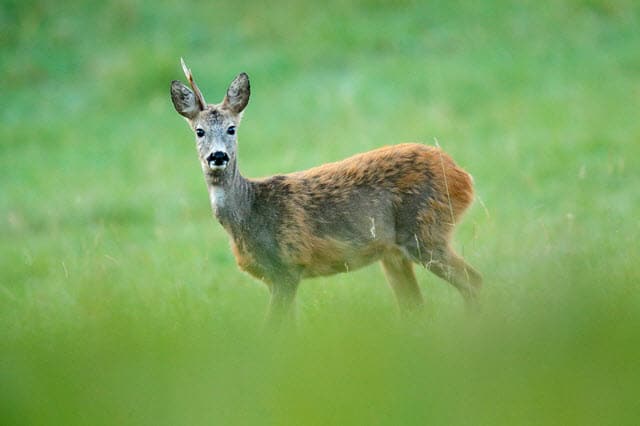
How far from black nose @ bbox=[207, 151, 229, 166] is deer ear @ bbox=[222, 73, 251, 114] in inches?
19.7

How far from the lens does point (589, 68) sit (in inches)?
691

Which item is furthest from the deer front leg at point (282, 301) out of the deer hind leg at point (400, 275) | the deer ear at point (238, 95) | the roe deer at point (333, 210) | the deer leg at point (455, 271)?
the deer ear at point (238, 95)

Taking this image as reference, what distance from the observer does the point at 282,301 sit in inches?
269

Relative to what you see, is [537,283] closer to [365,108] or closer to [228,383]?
[228,383]

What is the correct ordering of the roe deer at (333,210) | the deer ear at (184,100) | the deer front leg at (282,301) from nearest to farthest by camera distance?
the deer front leg at (282,301), the roe deer at (333,210), the deer ear at (184,100)

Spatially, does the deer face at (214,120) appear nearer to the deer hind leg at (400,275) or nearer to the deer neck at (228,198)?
the deer neck at (228,198)

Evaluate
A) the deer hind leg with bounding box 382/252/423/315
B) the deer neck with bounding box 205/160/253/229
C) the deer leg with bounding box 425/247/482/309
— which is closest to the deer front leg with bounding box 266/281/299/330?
the deer neck with bounding box 205/160/253/229

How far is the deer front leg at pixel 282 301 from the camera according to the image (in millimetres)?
6582

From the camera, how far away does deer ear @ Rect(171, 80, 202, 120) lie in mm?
7309

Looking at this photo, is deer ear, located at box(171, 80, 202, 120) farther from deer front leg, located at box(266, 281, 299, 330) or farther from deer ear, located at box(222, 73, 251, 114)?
deer front leg, located at box(266, 281, 299, 330)

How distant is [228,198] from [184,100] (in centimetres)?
71

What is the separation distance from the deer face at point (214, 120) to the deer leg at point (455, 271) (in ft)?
4.73

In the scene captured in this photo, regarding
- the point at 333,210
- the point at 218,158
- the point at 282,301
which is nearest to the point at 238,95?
the point at 218,158

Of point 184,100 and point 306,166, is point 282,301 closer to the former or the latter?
point 184,100
